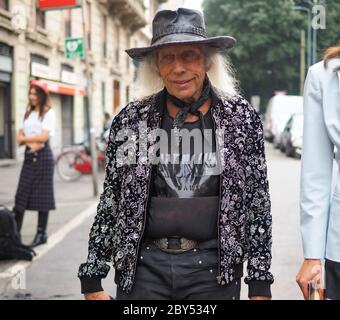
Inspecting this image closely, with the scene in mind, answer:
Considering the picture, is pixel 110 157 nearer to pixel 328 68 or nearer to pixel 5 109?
pixel 328 68

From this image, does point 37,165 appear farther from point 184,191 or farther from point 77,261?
point 184,191

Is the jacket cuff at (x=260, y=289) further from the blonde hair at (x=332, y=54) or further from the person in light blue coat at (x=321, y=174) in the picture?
the blonde hair at (x=332, y=54)

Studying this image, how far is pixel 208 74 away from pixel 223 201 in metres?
0.56

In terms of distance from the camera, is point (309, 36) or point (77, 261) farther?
point (77, 261)

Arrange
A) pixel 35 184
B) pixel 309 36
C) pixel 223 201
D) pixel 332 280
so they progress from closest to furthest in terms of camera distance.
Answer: pixel 332 280
pixel 223 201
pixel 309 36
pixel 35 184

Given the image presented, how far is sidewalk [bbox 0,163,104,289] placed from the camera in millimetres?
7352

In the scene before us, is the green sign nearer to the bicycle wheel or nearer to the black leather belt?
the bicycle wheel

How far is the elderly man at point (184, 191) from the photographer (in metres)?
2.26

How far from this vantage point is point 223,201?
2248 mm

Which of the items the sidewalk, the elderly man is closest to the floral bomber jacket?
the elderly man

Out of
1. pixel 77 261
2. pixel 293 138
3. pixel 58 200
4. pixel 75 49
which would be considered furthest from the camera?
pixel 293 138

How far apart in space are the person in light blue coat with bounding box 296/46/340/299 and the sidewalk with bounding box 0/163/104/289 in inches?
136

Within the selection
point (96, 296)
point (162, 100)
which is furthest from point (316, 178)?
point (96, 296)

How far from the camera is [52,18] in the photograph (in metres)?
19.8
